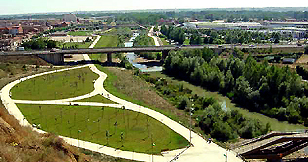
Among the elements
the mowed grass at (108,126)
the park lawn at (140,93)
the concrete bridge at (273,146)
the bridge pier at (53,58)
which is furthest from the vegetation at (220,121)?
the bridge pier at (53,58)

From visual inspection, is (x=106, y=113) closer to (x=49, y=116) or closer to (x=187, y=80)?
(x=49, y=116)

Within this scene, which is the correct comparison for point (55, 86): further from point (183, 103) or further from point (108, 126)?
point (183, 103)

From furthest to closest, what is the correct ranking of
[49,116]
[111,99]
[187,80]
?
[187,80]
[111,99]
[49,116]

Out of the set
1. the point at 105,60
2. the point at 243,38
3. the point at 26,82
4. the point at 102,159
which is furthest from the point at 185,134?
the point at 243,38

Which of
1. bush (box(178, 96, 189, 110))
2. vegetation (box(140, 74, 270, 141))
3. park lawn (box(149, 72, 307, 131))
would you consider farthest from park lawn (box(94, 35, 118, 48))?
bush (box(178, 96, 189, 110))

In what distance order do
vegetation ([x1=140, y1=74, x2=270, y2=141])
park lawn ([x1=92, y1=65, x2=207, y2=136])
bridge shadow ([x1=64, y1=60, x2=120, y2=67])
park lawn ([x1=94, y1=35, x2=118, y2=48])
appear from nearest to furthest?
vegetation ([x1=140, y1=74, x2=270, y2=141]) → park lawn ([x1=92, y1=65, x2=207, y2=136]) → bridge shadow ([x1=64, y1=60, x2=120, y2=67]) → park lawn ([x1=94, y1=35, x2=118, y2=48])

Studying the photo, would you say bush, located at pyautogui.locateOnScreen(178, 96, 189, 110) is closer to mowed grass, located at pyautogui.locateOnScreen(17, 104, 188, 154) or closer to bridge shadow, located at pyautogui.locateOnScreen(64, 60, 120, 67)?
mowed grass, located at pyautogui.locateOnScreen(17, 104, 188, 154)
